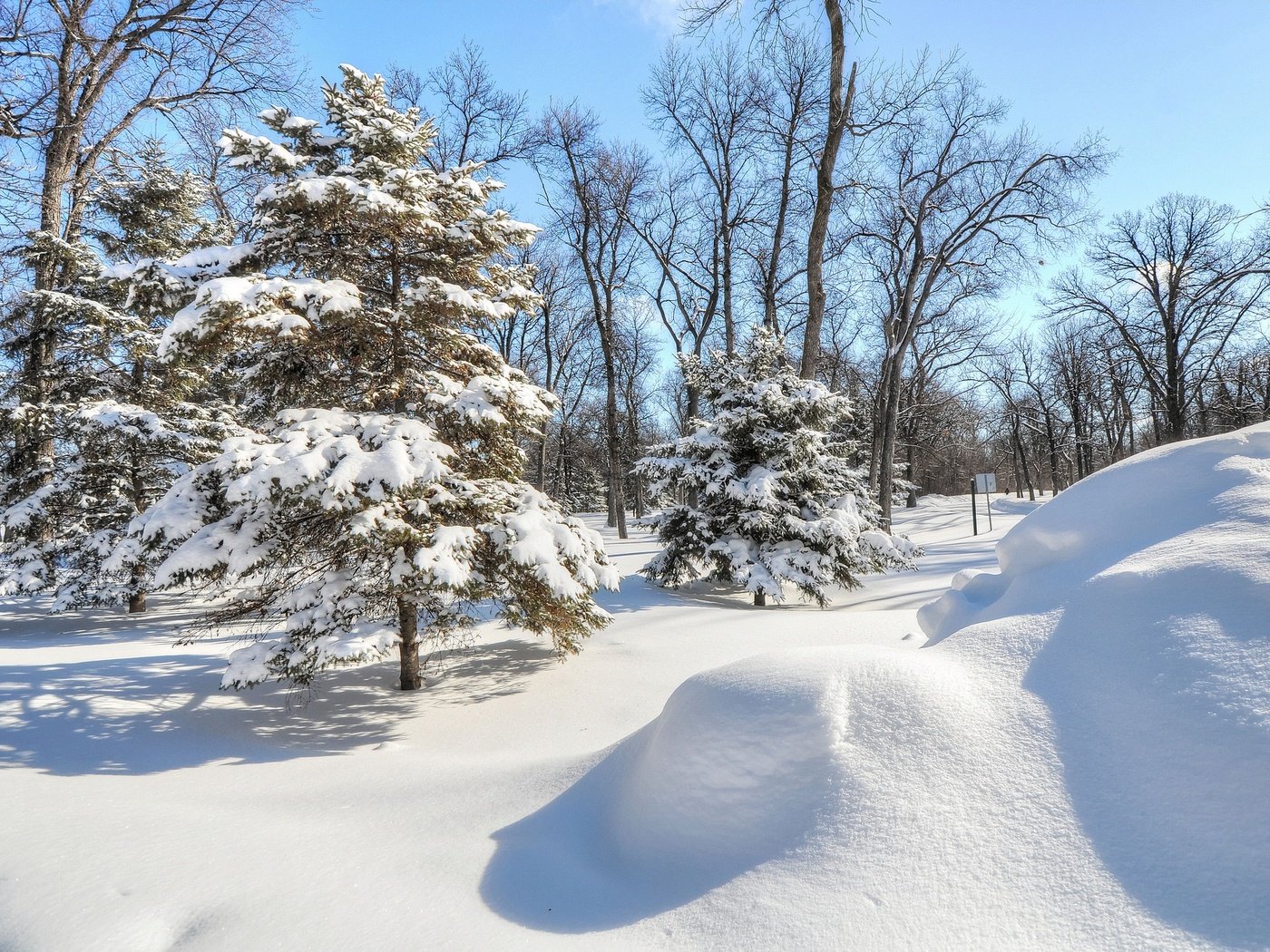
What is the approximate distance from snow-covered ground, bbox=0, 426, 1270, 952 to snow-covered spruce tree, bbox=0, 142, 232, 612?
23.3 feet

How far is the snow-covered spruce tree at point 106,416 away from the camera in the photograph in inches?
385

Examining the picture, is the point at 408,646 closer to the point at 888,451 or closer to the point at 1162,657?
the point at 1162,657

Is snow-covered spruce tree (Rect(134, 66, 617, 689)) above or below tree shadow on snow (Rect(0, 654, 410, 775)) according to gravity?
above

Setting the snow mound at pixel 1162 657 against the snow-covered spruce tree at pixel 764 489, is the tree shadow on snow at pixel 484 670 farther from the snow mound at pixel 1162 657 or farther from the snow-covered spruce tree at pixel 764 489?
the snow mound at pixel 1162 657

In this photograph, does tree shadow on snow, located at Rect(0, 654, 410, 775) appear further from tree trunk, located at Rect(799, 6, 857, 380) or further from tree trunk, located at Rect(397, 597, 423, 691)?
tree trunk, located at Rect(799, 6, 857, 380)

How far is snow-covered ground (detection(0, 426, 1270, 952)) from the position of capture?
80.7 inches

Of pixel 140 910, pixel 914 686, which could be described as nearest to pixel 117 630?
pixel 140 910

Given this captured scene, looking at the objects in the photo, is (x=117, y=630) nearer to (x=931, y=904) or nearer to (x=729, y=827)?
(x=729, y=827)

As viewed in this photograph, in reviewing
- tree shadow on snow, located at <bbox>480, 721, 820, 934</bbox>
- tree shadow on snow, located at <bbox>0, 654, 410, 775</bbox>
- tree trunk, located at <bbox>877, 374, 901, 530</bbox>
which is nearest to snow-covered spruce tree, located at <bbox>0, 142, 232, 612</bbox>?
tree shadow on snow, located at <bbox>0, 654, 410, 775</bbox>

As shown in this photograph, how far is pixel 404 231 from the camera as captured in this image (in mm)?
5730

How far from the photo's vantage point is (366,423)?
16.8ft

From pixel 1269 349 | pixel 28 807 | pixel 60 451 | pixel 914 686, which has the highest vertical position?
pixel 1269 349

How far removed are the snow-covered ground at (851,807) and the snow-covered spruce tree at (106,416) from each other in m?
7.10

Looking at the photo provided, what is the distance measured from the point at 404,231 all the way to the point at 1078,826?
242 inches
